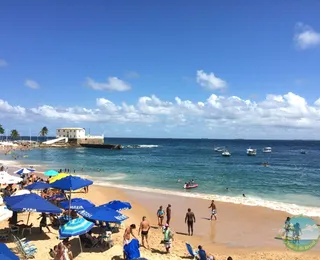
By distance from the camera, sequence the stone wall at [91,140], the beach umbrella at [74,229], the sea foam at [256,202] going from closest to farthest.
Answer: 1. the beach umbrella at [74,229]
2. the sea foam at [256,202]
3. the stone wall at [91,140]

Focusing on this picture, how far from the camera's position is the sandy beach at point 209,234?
1271 cm

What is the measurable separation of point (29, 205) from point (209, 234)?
930 centimetres

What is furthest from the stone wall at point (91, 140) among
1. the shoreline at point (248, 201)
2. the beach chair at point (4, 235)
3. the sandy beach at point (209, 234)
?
the beach chair at point (4, 235)

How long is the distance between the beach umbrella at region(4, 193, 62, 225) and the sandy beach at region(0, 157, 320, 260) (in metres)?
1.49

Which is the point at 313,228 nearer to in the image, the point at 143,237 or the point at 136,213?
the point at 143,237

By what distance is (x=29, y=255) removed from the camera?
1089cm

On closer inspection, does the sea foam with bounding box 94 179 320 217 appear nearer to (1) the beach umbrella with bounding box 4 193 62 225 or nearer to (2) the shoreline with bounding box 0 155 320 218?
(2) the shoreline with bounding box 0 155 320 218

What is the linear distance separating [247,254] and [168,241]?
12.0 ft

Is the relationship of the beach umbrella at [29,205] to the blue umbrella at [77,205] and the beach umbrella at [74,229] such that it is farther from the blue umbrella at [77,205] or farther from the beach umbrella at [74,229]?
the blue umbrella at [77,205]

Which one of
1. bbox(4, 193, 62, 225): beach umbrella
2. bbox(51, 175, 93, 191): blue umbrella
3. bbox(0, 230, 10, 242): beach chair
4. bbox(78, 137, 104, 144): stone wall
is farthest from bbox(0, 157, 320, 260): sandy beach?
bbox(78, 137, 104, 144): stone wall

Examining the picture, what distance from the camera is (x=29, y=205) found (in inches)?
470

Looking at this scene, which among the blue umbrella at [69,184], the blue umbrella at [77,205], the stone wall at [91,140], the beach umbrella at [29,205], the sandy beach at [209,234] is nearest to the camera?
the beach umbrella at [29,205]

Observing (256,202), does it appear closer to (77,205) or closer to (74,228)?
(77,205)

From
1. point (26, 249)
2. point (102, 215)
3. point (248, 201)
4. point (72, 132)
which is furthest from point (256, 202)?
point (72, 132)
